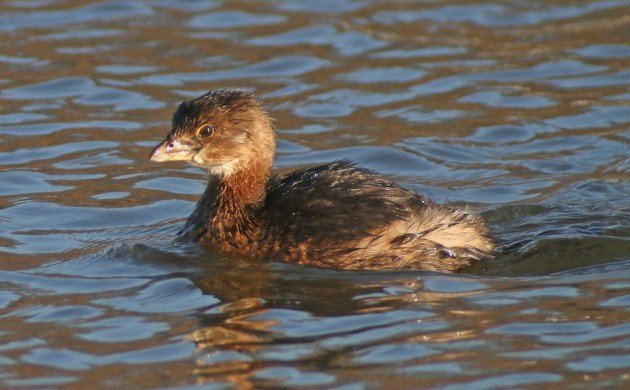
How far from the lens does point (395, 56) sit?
560 inches

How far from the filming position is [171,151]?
949 cm

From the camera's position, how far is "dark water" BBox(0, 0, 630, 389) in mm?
7344

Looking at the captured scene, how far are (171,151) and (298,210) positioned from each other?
1.12 metres

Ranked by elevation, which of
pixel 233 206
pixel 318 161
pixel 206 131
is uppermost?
pixel 206 131

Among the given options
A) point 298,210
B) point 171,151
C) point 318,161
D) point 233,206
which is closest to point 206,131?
point 171,151

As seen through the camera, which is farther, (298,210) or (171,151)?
(171,151)

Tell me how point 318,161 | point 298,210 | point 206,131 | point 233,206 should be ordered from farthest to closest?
point 318,161, point 206,131, point 233,206, point 298,210

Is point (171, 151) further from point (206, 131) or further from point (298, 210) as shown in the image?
point (298, 210)

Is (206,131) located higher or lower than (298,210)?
higher

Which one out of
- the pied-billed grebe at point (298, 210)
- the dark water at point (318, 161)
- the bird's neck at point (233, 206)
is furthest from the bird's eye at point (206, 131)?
the dark water at point (318, 161)

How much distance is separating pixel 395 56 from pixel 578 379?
771cm

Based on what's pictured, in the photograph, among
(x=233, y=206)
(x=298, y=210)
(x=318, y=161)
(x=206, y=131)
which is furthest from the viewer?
(x=318, y=161)

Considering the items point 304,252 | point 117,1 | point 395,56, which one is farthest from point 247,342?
point 117,1

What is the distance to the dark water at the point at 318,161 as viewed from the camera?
734 centimetres
